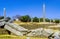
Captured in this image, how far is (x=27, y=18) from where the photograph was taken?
95.2 ft

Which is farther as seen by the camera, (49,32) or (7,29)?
(7,29)

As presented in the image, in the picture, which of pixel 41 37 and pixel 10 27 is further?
pixel 10 27

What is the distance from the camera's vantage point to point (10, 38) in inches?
463

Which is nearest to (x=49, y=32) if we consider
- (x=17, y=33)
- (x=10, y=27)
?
(x=17, y=33)

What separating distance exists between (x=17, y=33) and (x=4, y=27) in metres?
1.41

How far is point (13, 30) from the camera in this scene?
14320 mm

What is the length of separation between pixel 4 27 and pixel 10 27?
1.55 feet

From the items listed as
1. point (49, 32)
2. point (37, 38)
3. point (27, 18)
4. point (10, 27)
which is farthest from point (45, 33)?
point (27, 18)

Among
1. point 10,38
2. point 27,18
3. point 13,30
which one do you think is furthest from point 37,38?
point 27,18

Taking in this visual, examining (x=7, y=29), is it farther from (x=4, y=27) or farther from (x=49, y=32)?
(x=49, y=32)

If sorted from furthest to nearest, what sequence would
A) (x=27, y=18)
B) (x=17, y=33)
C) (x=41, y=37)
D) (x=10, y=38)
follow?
1. (x=27, y=18)
2. (x=17, y=33)
3. (x=41, y=37)
4. (x=10, y=38)

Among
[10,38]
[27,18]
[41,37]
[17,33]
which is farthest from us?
[27,18]

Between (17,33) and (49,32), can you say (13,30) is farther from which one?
(49,32)

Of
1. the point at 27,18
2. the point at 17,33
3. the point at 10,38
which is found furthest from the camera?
the point at 27,18
